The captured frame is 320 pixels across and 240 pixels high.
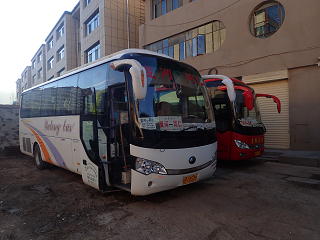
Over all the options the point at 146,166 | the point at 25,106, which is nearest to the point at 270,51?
the point at 146,166

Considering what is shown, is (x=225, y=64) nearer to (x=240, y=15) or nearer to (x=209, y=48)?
(x=209, y=48)

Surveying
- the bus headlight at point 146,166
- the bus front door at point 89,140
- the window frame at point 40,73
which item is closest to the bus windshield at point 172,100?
the bus headlight at point 146,166

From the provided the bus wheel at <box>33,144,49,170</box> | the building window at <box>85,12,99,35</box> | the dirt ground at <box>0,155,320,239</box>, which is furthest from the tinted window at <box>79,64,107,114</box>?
the building window at <box>85,12,99,35</box>

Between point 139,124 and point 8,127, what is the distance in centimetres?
1065

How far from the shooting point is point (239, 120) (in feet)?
24.1

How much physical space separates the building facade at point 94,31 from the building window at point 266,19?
8.54 metres

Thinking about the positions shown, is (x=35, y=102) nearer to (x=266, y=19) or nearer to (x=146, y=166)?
(x=146, y=166)

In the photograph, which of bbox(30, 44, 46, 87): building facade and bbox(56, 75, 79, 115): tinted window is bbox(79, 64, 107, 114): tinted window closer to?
bbox(56, 75, 79, 115): tinted window

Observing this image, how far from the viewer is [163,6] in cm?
1744

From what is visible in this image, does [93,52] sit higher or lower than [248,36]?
higher

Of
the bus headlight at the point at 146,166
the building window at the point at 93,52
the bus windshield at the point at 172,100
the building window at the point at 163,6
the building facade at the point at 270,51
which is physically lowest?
the bus headlight at the point at 146,166

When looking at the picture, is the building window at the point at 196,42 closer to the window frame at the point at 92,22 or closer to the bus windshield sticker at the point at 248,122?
the bus windshield sticker at the point at 248,122

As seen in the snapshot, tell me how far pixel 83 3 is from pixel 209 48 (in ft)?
57.4

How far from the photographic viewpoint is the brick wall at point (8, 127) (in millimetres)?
11648
